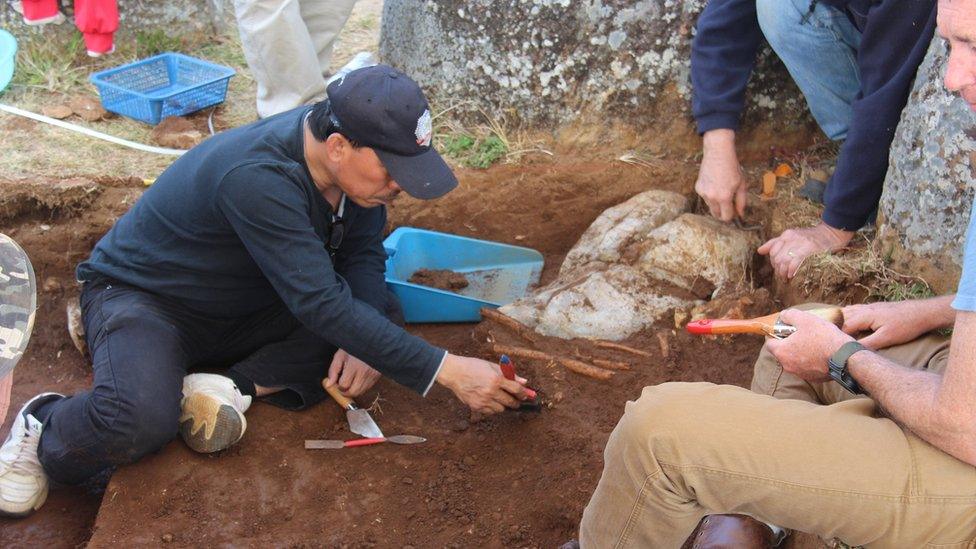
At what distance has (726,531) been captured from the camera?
91.1 inches

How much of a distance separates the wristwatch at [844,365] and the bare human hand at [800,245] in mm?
1197

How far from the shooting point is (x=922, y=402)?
70.3 inches

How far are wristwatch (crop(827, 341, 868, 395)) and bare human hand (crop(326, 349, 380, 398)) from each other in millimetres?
1578

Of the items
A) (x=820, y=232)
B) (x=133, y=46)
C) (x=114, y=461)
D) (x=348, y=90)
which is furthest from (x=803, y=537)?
(x=133, y=46)

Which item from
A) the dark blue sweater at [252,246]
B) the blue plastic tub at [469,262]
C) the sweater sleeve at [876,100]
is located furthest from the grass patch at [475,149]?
the sweater sleeve at [876,100]

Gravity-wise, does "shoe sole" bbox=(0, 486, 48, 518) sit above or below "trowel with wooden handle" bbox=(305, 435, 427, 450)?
below

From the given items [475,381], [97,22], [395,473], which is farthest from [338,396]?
[97,22]

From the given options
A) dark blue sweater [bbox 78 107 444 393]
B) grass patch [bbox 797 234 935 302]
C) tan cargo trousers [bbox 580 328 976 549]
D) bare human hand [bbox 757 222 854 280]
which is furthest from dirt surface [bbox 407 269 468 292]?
tan cargo trousers [bbox 580 328 976 549]

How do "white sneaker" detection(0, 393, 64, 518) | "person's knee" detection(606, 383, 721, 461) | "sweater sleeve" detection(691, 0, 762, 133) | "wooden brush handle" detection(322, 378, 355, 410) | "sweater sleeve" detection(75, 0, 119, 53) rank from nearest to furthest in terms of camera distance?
"person's knee" detection(606, 383, 721, 461), "white sneaker" detection(0, 393, 64, 518), "wooden brush handle" detection(322, 378, 355, 410), "sweater sleeve" detection(691, 0, 762, 133), "sweater sleeve" detection(75, 0, 119, 53)

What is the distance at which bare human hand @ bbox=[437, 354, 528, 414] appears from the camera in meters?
2.73

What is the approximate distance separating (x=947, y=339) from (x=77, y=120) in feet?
13.3

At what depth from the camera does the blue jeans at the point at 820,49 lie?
326cm

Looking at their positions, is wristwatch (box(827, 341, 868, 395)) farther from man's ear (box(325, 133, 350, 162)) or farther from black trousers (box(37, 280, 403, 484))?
black trousers (box(37, 280, 403, 484))

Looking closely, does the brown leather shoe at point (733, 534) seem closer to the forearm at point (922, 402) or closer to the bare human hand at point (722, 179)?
the forearm at point (922, 402)
